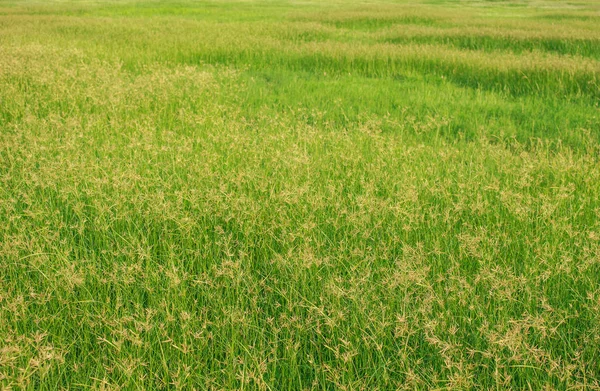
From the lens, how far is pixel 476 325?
1991 millimetres

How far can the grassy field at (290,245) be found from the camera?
6.03 feet

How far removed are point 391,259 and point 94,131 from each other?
136 inches

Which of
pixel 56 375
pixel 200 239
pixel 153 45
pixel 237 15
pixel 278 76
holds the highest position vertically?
pixel 237 15

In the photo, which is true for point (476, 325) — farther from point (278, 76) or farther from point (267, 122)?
point (278, 76)

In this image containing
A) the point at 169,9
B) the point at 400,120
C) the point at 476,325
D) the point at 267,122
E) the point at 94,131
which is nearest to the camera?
the point at 476,325

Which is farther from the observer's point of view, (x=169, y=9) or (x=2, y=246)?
(x=169, y=9)

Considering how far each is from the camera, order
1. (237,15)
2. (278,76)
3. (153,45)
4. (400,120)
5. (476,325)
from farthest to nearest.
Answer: (237,15) < (153,45) < (278,76) < (400,120) < (476,325)

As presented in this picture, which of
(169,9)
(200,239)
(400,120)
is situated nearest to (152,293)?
(200,239)

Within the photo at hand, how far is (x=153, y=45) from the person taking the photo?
10.6m

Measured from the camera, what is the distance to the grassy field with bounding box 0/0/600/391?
1.84m

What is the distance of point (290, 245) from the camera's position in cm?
257

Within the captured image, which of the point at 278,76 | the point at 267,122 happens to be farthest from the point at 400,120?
the point at 278,76

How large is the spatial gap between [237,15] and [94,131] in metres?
18.8

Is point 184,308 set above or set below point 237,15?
below
